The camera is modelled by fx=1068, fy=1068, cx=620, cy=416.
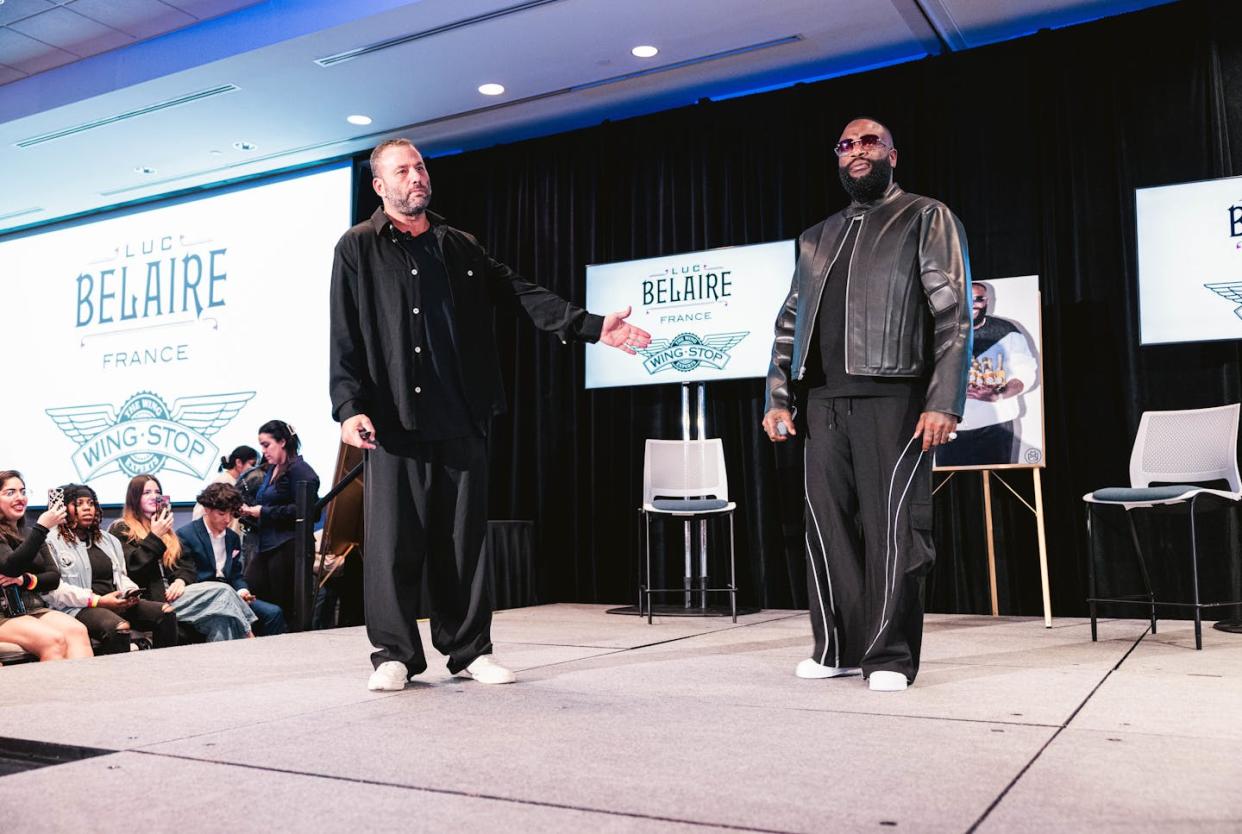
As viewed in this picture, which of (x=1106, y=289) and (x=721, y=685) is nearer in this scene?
(x=721, y=685)

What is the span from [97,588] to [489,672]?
8.83 ft

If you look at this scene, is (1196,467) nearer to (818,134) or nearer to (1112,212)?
(1112,212)

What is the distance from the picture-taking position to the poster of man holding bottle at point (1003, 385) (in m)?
4.96

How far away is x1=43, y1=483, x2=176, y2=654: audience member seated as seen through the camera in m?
4.46

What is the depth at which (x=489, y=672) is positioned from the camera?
111 inches

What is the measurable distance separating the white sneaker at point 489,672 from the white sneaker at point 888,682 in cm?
94

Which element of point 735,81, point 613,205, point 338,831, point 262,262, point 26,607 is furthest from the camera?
point 262,262

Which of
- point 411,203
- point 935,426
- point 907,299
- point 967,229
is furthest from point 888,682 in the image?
point 967,229

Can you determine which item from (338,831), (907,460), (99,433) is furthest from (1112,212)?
(99,433)

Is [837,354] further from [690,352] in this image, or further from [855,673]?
[690,352]

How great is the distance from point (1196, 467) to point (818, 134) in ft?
9.50

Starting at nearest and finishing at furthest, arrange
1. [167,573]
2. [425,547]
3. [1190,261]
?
[425,547] < [1190,261] < [167,573]

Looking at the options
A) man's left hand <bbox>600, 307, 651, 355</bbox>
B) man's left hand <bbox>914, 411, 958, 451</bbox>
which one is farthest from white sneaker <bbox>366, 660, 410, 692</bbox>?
man's left hand <bbox>914, 411, 958, 451</bbox>

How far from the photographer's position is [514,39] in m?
5.87
